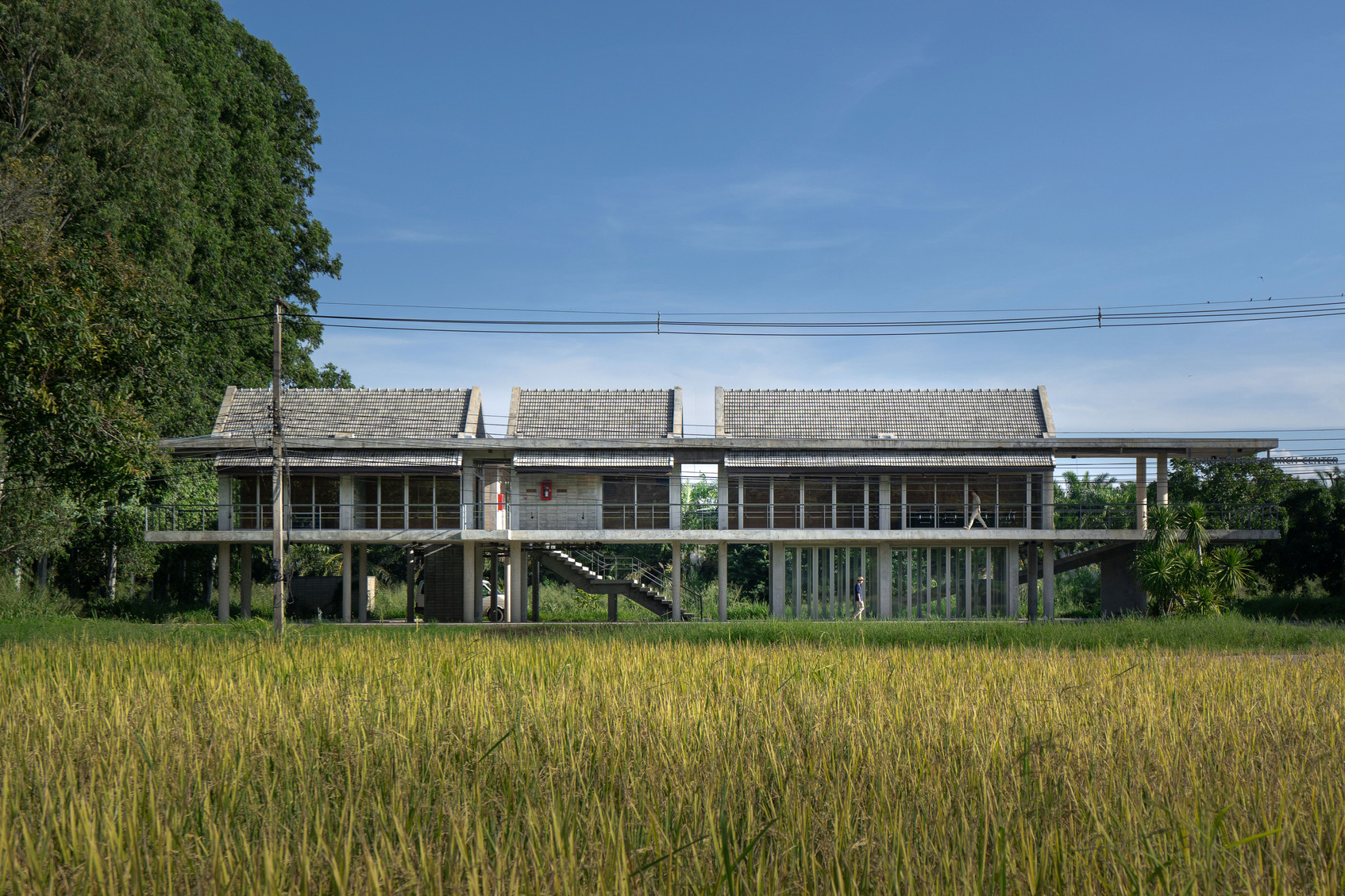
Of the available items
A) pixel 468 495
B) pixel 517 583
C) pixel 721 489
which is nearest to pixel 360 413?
pixel 468 495

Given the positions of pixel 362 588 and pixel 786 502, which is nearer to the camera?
pixel 786 502

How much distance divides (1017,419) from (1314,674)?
16.5 metres

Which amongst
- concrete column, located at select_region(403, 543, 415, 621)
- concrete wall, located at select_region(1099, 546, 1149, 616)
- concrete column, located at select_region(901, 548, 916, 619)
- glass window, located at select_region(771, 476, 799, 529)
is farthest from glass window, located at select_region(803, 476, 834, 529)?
concrete column, located at select_region(403, 543, 415, 621)

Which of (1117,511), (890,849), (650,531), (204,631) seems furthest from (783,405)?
(890,849)

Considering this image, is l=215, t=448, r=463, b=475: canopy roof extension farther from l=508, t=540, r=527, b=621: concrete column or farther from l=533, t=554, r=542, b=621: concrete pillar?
l=533, t=554, r=542, b=621: concrete pillar

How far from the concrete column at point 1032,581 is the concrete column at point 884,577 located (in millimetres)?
3403

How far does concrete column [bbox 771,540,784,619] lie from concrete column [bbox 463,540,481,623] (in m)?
7.76

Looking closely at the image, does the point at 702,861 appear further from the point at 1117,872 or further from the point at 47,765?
the point at 47,765

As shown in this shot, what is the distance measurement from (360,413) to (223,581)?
552 centimetres

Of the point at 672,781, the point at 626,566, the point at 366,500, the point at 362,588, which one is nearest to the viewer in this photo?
the point at 672,781

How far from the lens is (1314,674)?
10453 mm

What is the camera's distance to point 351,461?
25.2 m

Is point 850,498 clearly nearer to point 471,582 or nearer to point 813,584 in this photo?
point 813,584

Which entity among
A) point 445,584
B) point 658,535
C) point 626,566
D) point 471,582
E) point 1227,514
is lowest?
point 445,584
